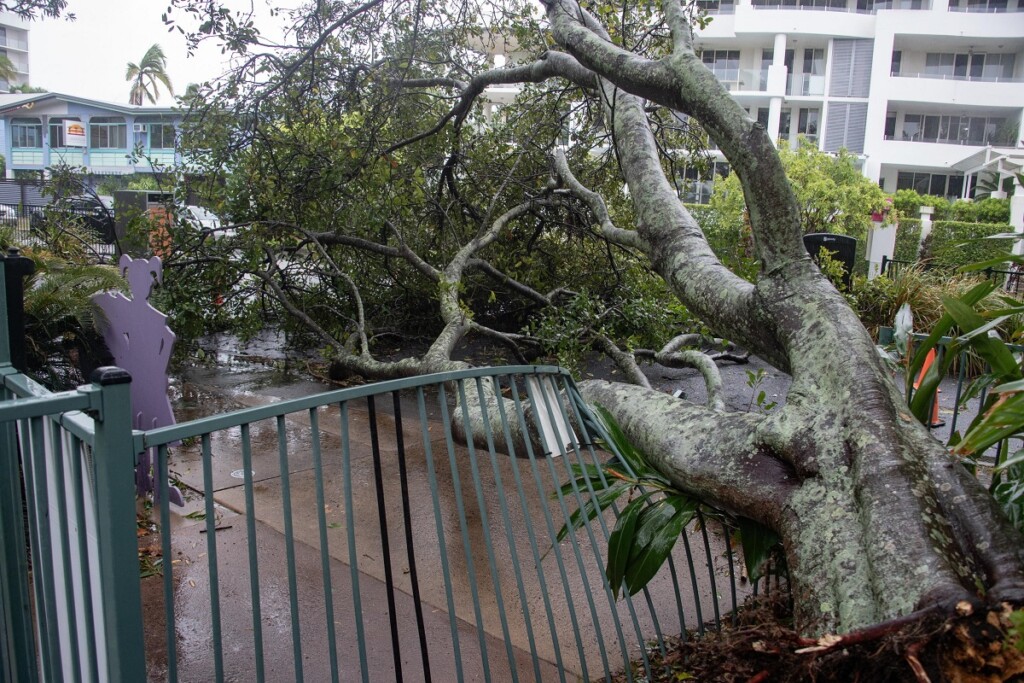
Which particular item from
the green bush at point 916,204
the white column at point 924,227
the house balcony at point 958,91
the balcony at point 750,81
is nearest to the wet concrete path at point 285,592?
the white column at point 924,227

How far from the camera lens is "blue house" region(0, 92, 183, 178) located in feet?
141

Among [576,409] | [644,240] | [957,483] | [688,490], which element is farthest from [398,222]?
[957,483]

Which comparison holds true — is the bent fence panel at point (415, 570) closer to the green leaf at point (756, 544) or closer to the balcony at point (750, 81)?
the green leaf at point (756, 544)

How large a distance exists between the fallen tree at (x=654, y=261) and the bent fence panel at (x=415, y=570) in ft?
2.02

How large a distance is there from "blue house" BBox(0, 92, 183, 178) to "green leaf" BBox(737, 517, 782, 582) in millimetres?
44562

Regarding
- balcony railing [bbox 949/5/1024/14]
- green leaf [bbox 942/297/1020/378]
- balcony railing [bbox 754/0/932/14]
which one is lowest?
green leaf [bbox 942/297/1020/378]

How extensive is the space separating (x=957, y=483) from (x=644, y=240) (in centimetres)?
215

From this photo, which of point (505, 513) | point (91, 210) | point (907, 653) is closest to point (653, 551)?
→ point (505, 513)

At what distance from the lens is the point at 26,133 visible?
5044cm

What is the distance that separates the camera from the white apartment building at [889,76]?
124 ft

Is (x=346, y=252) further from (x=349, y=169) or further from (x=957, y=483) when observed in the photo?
(x=957, y=483)

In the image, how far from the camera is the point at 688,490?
9.80 ft

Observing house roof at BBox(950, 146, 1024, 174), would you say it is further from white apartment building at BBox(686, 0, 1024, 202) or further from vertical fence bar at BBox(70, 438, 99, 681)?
vertical fence bar at BBox(70, 438, 99, 681)

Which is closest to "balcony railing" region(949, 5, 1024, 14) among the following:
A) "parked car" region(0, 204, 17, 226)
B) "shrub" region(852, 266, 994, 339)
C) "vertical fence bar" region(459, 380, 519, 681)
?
"shrub" region(852, 266, 994, 339)
